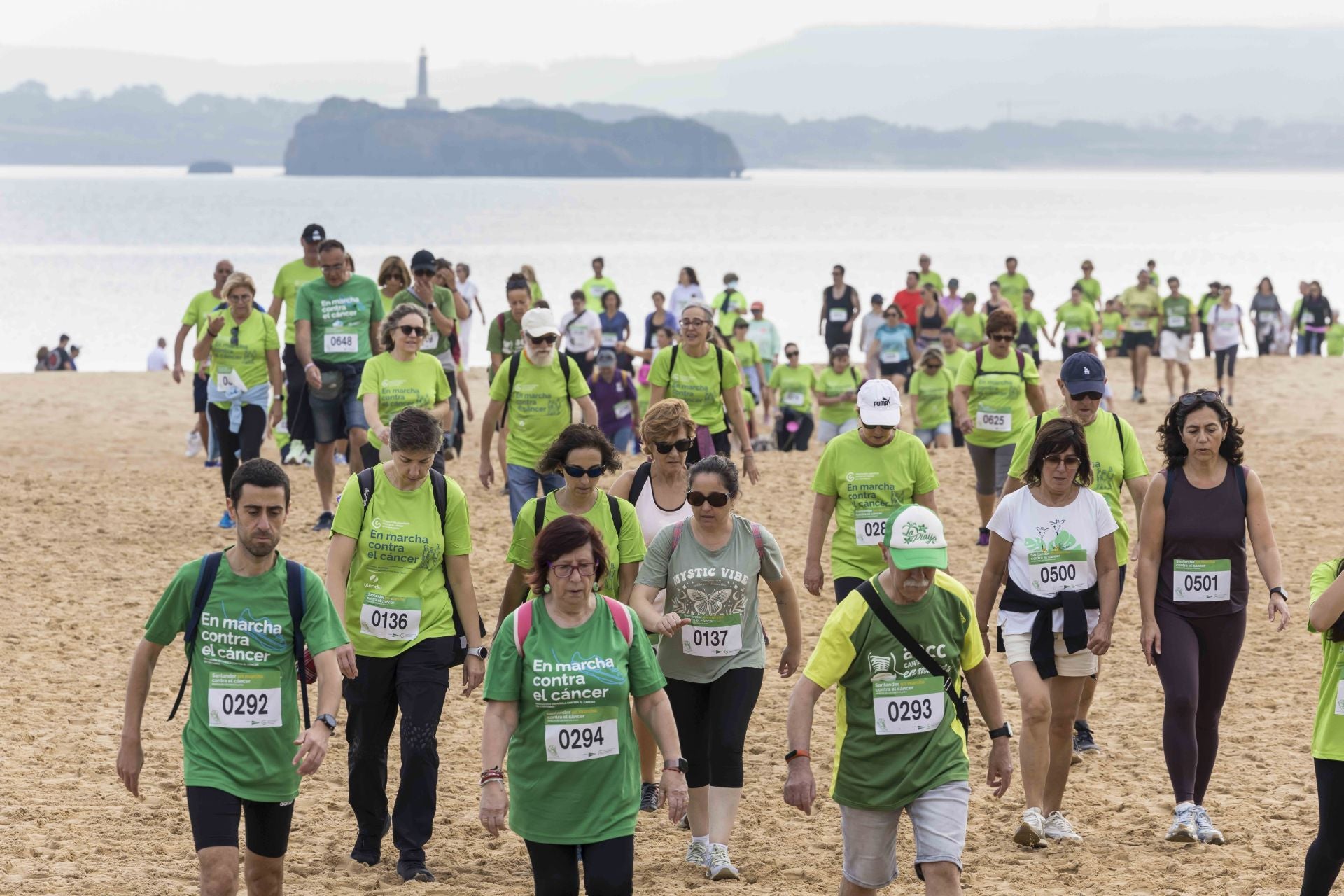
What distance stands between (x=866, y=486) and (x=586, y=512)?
167 cm

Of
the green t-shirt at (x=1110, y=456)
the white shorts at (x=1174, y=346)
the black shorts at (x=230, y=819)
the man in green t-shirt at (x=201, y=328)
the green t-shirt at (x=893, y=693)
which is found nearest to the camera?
the black shorts at (x=230, y=819)

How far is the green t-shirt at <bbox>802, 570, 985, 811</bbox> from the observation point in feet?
17.3

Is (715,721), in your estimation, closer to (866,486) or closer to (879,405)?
(866,486)

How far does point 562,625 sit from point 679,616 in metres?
1.37

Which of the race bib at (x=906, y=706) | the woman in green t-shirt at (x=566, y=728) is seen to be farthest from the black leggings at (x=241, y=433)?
the race bib at (x=906, y=706)

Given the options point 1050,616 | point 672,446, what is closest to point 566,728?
point 672,446

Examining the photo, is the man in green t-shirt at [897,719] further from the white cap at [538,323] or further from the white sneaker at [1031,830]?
the white cap at [538,323]

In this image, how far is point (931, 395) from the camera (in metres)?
18.7

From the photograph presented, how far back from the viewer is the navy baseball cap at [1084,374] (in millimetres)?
7648

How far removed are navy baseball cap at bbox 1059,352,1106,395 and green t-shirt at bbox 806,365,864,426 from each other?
11.1 meters

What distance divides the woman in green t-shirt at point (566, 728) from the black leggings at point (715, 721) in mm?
1472

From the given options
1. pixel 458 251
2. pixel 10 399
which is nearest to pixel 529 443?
pixel 10 399

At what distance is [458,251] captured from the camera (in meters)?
95.2

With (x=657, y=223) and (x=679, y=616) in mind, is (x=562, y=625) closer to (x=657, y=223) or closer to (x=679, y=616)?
(x=679, y=616)
